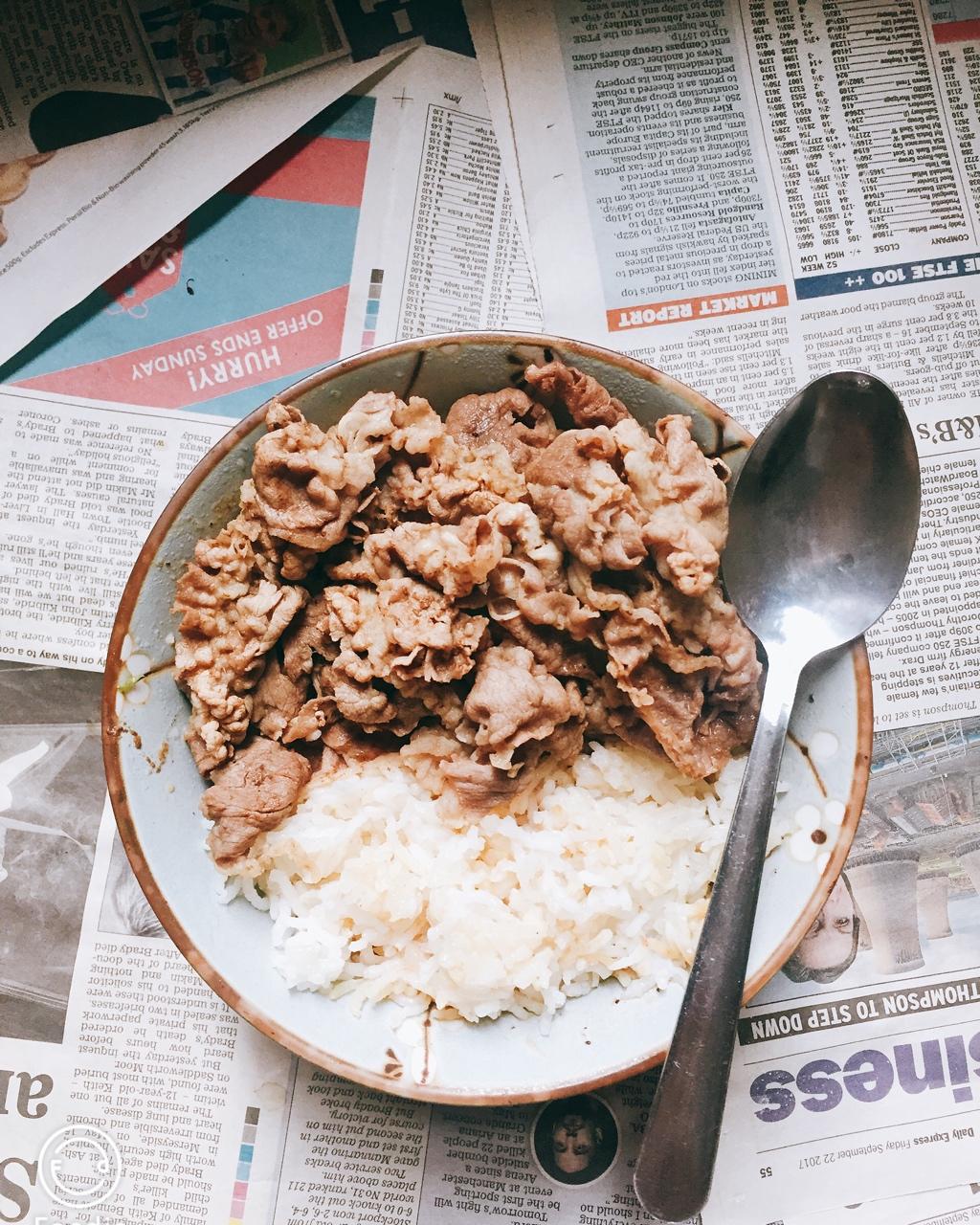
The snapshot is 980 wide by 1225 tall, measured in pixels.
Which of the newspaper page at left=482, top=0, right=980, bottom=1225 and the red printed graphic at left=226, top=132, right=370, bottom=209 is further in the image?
the red printed graphic at left=226, top=132, right=370, bottom=209

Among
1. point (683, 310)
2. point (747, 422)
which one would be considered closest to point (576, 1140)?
point (747, 422)

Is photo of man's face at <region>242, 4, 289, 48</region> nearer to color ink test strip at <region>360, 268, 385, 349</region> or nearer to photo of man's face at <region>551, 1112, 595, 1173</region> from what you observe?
color ink test strip at <region>360, 268, 385, 349</region>

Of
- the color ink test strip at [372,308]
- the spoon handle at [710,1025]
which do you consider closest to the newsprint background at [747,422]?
the color ink test strip at [372,308]

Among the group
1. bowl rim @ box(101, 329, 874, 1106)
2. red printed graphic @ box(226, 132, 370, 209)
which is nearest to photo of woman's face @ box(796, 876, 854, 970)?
bowl rim @ box(101, 329, 874, 1106)

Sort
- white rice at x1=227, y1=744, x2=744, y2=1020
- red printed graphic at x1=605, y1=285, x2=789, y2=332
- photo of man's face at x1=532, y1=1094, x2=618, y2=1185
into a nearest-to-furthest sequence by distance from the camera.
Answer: white rice at x1=227, y1=744, x2=744, y2=1020
photo of man's face at x1=532, y1=1094, x2=618, y2=1185
red printed graphic at x1=605, y1=285, x2=789, y2=332

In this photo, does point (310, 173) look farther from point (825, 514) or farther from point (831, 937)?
point (831, 937)

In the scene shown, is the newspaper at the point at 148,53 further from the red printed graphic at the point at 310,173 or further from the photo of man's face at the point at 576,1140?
the photo of man's face at the point at 576,1140
